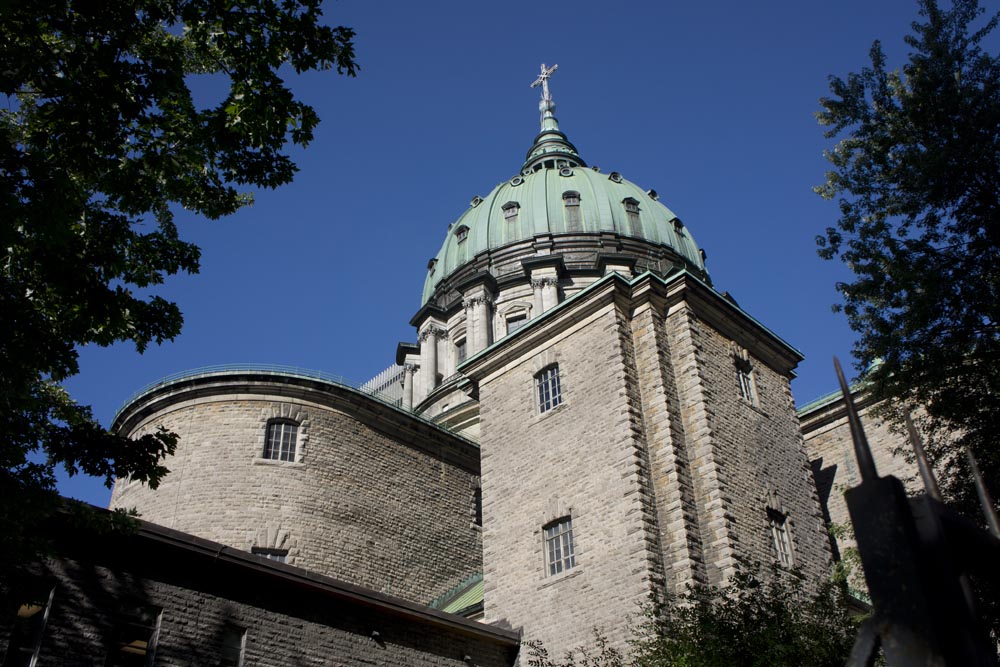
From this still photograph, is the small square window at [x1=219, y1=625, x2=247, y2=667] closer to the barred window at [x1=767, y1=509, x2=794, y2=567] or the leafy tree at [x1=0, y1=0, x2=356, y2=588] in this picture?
the leafy tree at [x1=0, y1=0, x2=356, y2=588]

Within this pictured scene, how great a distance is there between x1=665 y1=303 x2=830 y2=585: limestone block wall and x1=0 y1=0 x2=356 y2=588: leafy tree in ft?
36.9

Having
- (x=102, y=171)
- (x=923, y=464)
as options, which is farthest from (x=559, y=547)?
(x=923, y=464)

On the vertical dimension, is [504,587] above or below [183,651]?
above

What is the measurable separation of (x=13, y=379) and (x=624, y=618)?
38.3 feet

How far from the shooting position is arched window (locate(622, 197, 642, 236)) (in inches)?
1716

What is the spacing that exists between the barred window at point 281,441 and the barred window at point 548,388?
6952 millimetres

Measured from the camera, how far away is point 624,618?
16.5m

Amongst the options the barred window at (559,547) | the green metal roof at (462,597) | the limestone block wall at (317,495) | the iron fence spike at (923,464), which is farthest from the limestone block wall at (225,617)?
the iron fence spike at (923,464)

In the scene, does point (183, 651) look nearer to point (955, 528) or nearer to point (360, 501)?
point (360, 501)

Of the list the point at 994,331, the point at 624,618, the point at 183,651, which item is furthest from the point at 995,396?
the point at 183,651

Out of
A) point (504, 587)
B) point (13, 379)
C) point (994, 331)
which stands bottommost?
point (13, 379)

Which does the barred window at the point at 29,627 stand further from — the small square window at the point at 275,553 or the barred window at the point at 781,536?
the barred window at the point at 781,536

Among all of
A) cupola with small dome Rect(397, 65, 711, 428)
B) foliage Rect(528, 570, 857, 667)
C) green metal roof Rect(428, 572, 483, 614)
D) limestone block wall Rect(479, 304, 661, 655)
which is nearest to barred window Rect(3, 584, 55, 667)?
foliage Rect(528, 570, 857, 667)

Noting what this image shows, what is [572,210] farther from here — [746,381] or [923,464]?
[923,464]
